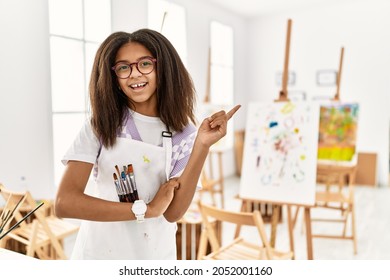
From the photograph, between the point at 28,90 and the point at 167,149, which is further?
the point at 28,90

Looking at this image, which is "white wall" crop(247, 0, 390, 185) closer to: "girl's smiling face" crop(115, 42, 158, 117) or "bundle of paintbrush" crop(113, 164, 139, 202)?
"girl's smiling face" crop(115, 42, 158, 117)

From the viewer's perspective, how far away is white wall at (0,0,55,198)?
1449 mm

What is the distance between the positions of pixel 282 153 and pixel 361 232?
4.71 feet

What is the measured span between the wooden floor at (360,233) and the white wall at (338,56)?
285 mm

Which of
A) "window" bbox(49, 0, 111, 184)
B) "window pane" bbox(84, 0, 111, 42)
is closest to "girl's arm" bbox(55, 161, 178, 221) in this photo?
"window" bbox(49, 0, 111, 184)

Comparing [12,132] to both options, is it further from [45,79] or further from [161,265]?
[161,265]

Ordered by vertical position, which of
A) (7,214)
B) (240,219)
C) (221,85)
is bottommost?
(240,219)

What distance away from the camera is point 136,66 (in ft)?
4.04

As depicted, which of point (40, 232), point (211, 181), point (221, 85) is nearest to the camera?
point (40, 232)

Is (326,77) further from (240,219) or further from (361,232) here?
(240,219)

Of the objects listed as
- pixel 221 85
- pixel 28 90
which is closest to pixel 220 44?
pixel 221 85

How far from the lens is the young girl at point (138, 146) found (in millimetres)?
1167

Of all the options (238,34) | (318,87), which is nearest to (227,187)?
(318,87)

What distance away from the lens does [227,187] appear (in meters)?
4.79
